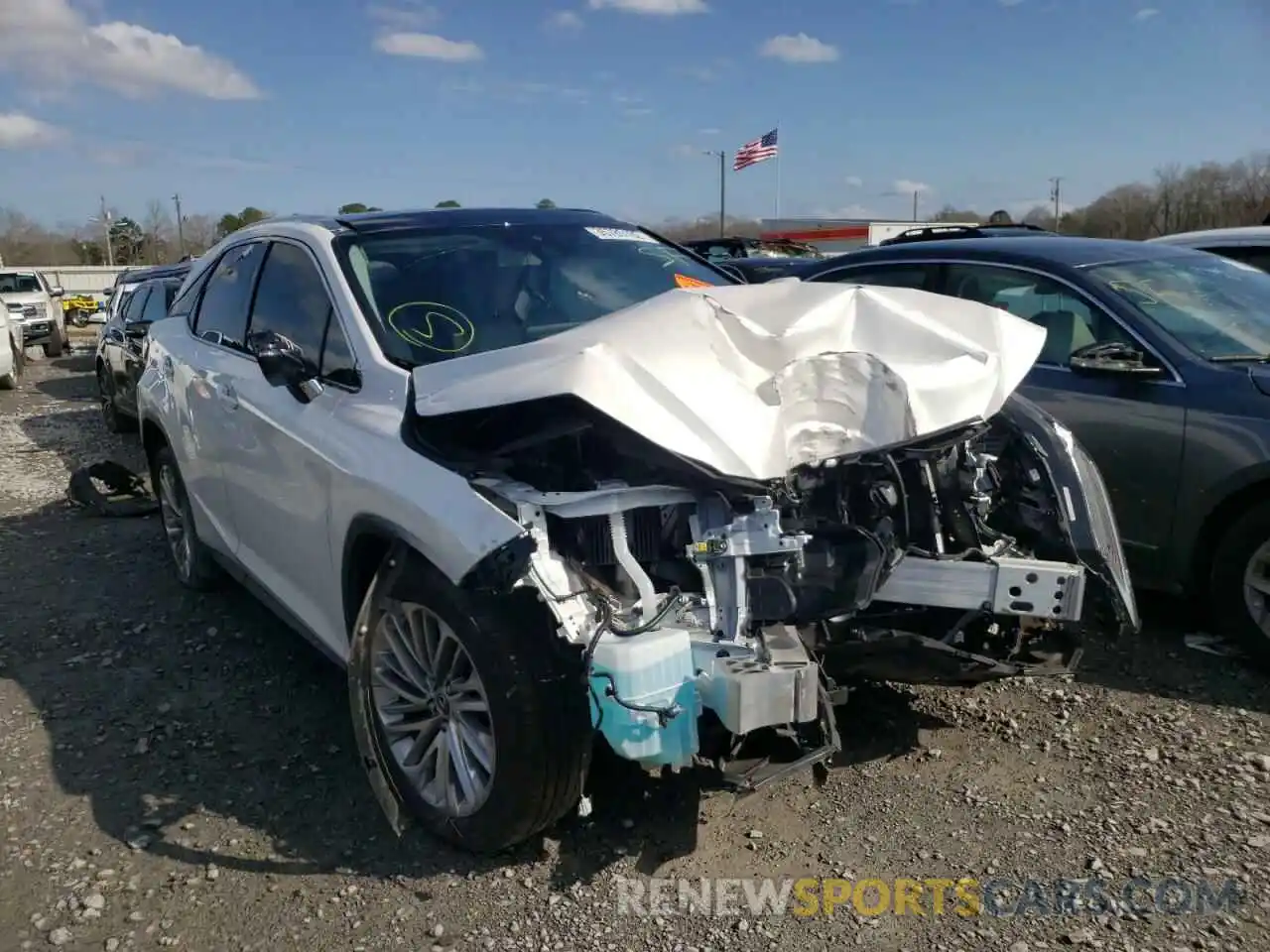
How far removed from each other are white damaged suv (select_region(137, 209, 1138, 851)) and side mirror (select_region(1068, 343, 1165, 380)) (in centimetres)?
124

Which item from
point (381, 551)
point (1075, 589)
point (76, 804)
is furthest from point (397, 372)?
point (1075, 589)

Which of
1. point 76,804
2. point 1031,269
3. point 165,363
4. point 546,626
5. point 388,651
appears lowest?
point 76,804

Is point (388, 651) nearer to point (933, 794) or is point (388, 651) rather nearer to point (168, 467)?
point (933, 794)

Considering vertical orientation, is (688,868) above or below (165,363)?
below

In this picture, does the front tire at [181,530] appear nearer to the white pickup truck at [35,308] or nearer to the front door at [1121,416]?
the front door at [1121,416]

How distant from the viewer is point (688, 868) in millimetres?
3059

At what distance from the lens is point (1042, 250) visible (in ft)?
17.4

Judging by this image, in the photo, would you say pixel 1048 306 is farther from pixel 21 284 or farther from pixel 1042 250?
pixel 21 284

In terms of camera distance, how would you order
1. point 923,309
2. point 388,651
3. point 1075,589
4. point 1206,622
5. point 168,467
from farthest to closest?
1. point 168,467
2. point 1206,622
3. point 923,309
4. point 388,651
5. point 1075,589

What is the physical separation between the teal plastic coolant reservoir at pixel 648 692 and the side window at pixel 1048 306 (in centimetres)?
286

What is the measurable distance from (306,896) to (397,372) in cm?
157

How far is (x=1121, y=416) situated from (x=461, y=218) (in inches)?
116

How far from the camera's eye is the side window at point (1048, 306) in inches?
190

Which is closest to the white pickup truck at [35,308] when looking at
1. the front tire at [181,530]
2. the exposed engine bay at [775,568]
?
the front tire at [181,530]
